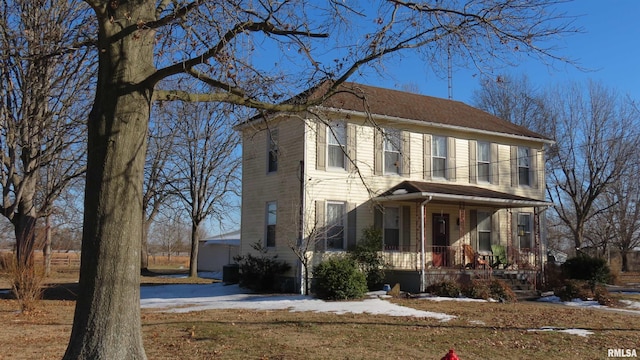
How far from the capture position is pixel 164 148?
31.2m

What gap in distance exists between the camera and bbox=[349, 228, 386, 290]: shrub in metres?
19.3

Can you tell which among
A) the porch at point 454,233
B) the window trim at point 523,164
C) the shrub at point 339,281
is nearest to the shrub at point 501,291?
the porch at point 454,233

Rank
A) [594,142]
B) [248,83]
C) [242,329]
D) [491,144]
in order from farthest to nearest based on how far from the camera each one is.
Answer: [594,142]
[491,144]
[242,329]
[248,83]

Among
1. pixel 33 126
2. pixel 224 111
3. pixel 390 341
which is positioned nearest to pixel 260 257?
pixel 33 126

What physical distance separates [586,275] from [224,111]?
1733 cm

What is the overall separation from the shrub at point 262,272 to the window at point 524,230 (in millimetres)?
9742

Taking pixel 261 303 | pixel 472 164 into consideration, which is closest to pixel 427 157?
pixel 472 164

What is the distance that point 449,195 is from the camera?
19.1m

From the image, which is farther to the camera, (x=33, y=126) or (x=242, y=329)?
(x=33, y=126)

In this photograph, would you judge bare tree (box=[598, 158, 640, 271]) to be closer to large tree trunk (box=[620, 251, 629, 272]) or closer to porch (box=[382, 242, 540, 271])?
large tree trunk (box=[620, 251, 629, 272])


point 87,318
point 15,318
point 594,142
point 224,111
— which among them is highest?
point 594,142

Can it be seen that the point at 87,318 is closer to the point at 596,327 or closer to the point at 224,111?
the point at 224,111

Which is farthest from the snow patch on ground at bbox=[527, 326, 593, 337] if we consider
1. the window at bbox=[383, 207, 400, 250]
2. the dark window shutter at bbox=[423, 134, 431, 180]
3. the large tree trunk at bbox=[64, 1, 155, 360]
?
the dark window shutter at bbox=[423, 134, 431, 180]

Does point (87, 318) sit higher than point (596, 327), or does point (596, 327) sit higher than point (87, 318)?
point (87, 318)
